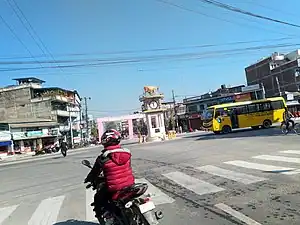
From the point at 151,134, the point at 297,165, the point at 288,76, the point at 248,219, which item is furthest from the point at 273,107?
the point at 288,76

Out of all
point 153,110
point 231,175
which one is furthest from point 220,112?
point 231,175

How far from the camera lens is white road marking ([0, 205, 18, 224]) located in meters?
7.33

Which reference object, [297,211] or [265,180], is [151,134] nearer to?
[265,180]

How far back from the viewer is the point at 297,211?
5.47m

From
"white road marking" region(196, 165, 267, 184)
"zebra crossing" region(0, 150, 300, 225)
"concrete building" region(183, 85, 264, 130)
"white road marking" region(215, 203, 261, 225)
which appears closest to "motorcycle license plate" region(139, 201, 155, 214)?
"white road marking" region(215, 203, 261, 225)

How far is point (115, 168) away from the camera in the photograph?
464cm

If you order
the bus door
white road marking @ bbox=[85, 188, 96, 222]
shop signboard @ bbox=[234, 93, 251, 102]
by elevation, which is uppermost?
shop signboard @ bbox=[234, 93, 251, 102]

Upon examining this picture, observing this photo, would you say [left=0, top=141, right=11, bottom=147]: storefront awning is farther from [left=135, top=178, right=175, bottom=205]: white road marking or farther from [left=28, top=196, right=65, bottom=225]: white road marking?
[left=135, top=178, right=175, bottom=205]: white road marking

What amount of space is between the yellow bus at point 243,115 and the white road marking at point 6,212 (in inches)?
1177

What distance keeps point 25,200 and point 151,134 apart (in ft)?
113

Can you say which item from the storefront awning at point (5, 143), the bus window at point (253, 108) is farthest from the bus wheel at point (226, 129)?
the storefront awning at point (5, 143)

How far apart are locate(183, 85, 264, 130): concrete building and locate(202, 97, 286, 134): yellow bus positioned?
109ft

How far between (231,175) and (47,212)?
15.3 feet

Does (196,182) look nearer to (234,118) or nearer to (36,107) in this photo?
(234,118)
